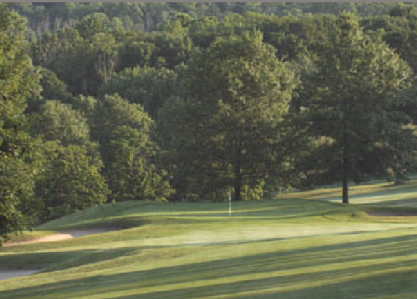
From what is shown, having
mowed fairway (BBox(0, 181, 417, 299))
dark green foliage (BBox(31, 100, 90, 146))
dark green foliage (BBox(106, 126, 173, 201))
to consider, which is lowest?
dark green foliage (BBox(106, 126, 173, 201))

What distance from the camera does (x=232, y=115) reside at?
45.3 metres

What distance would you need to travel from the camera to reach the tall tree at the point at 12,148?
20125mm

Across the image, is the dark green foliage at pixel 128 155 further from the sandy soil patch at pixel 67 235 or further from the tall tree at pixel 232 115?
the sandy soil patch at pixel 67 235

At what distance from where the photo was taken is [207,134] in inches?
1836

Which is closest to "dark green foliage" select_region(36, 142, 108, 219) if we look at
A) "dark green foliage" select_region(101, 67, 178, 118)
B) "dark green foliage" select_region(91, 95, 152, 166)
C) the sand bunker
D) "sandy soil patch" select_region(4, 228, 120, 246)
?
"dark green foliage" select_region(91, 95, 152, 166)

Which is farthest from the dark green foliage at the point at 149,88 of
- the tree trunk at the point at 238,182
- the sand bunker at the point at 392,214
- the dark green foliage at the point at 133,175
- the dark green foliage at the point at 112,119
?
the sand bunker at the point at 392,214

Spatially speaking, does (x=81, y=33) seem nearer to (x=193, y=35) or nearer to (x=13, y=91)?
(x=193, y=35)

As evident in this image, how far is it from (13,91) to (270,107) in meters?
26.3

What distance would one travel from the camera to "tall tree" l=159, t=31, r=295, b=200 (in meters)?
45.3

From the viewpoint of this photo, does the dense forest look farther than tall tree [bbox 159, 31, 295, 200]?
No

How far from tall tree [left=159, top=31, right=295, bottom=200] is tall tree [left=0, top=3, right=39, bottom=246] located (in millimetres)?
24160

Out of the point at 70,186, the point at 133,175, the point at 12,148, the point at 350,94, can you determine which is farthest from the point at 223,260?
the point at 133,175

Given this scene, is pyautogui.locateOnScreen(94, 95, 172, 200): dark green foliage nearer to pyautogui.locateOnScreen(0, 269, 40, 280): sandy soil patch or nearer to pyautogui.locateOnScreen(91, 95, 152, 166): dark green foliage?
pyautogui.locateOnScreen(91, 95, 152, 166): dark green foliage

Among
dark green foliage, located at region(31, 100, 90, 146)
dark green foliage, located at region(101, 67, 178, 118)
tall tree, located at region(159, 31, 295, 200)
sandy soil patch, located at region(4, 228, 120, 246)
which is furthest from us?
dark green foliage, located at region(101, 67, 178, 118)
